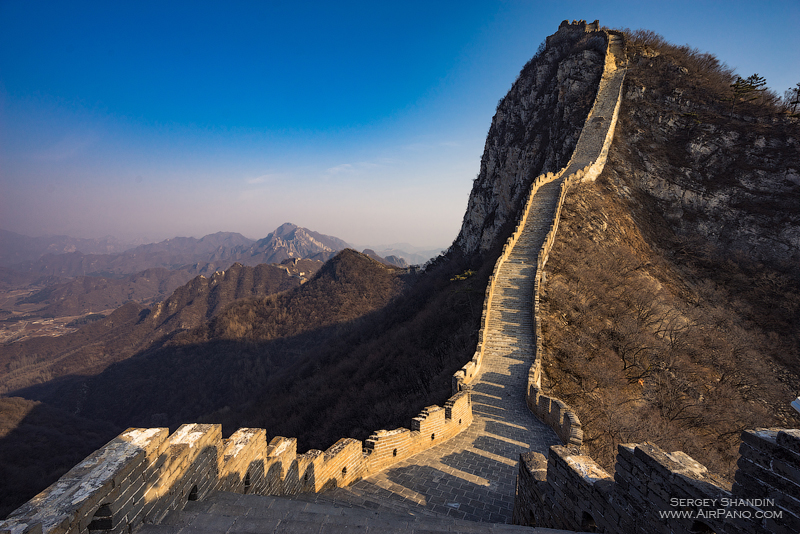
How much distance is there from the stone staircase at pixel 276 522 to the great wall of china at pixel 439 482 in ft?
0.08

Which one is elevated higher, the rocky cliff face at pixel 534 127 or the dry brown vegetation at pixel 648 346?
the rocky cliff face at pixel 534 127

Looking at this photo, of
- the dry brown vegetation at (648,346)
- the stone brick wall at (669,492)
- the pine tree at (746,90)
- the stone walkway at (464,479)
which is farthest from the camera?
the pine tree at (746,90)

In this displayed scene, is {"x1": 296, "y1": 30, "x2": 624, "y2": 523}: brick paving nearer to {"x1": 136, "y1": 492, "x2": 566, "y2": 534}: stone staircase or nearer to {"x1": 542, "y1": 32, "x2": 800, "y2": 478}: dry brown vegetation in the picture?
{"x1": 542, "y1": 32, "x2": 800, "y2": 478}: dry brown vegetation

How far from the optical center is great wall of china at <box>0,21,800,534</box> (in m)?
3.01

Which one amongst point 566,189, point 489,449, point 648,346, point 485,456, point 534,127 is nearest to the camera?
point 485,456

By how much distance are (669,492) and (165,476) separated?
227 inches

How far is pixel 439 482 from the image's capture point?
7.92 metres

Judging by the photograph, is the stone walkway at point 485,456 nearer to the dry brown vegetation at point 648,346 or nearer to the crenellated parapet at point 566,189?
the crenellated parapet at point 566,189

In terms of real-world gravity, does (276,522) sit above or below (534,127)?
below

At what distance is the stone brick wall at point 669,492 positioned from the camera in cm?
292

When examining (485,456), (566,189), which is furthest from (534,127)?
(485,456)

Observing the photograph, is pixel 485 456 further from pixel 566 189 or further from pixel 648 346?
pixel 566 189

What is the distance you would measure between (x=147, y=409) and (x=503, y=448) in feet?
281

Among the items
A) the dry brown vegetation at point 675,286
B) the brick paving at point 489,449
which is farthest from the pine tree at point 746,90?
the brick paving at point 489,449
